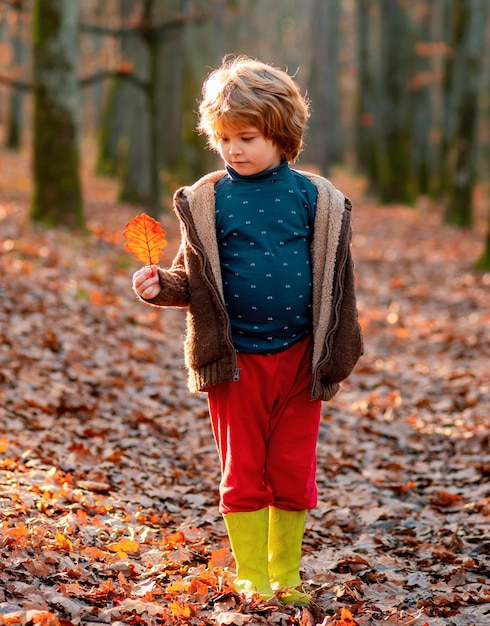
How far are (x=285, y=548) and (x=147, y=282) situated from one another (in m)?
1.34

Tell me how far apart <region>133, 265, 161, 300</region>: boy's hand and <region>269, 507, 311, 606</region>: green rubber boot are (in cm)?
112

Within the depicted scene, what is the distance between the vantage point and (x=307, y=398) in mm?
3471

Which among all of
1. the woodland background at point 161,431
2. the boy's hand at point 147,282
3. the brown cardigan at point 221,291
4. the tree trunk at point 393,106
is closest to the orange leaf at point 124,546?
the woodland background at point 161,431

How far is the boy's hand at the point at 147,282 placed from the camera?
3.25 meters

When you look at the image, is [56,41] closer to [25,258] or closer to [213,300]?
A: [25,258]

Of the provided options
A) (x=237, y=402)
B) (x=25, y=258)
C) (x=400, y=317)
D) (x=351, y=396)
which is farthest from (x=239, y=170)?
(x=400, y=317)

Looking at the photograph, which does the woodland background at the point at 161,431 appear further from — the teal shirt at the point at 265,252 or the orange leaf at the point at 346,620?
the teal shirt at the point at 265,252

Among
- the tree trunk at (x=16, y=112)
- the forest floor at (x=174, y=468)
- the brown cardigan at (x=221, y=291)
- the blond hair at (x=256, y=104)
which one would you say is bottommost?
the forest floor at (x=174, y=468)

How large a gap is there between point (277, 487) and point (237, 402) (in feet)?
1.40

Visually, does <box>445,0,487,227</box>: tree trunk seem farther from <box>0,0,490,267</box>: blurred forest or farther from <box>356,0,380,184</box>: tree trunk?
<box>356,0,380,184</box>: tree trunk

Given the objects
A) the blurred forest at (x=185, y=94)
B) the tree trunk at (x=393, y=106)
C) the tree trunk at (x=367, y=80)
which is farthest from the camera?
the tree trunk at (x=367, y=80)

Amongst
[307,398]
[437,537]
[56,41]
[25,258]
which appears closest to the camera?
[307,398]

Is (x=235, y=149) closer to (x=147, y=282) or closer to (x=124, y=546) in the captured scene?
(x=147, y=282)

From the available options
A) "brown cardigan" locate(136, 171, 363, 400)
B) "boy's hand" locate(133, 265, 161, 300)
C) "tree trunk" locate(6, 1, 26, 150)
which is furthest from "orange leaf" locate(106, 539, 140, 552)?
"tree trunk" locate(6, 1, 26, 150)
